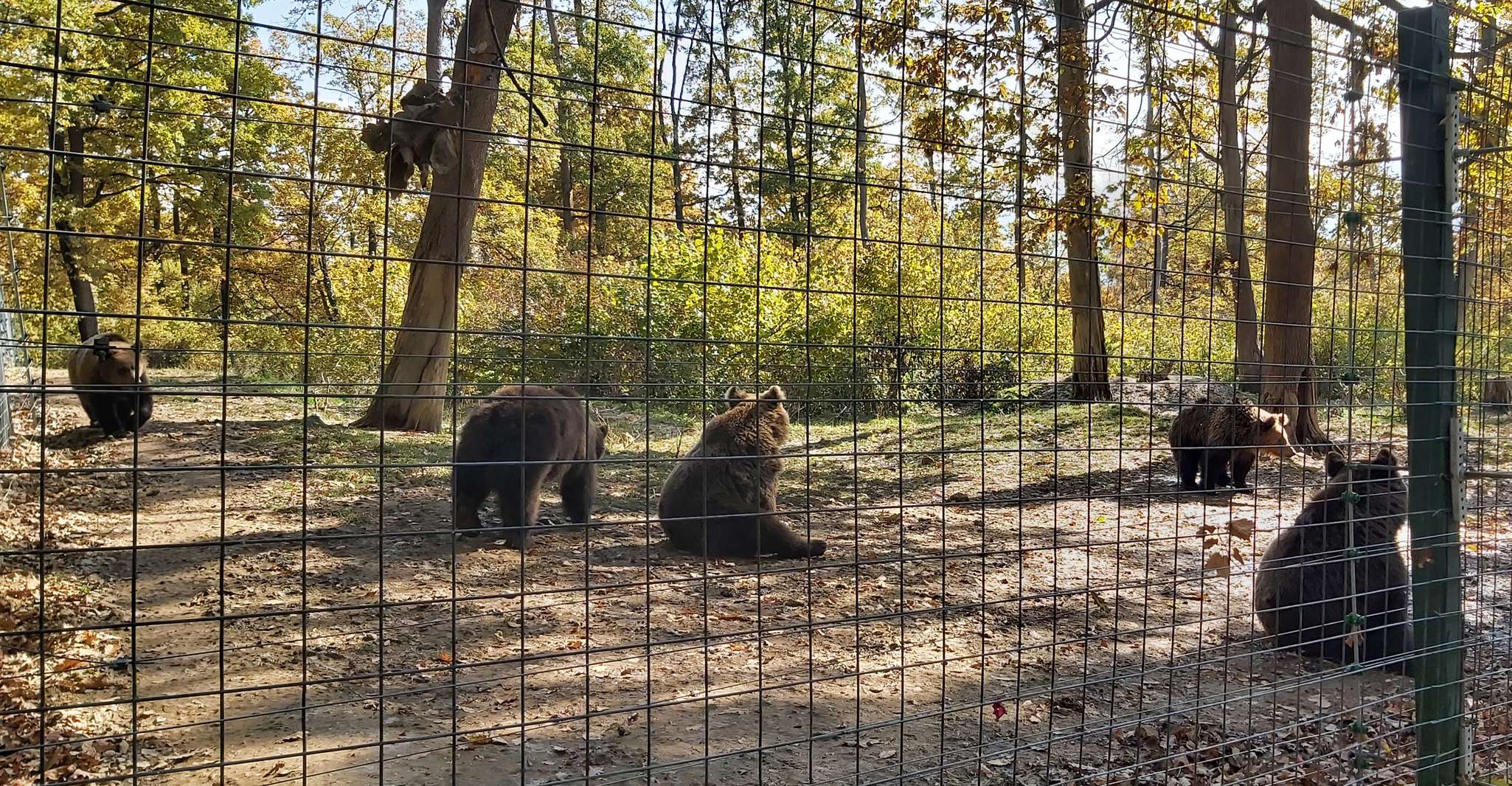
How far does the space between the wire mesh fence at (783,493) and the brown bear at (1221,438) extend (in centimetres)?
8

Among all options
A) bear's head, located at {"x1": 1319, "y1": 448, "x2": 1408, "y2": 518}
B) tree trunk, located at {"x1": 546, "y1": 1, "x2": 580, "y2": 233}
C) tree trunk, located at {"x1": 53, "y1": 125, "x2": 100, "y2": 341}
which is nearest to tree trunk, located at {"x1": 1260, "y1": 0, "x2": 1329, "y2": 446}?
bear's head, located at {"x1": 1319, "y1": 448, "x2": 1408, "y2": 518}

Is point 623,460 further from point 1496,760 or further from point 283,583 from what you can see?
point 1496,760

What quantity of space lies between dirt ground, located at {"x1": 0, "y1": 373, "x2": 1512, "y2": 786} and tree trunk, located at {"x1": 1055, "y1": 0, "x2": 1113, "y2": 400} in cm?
85

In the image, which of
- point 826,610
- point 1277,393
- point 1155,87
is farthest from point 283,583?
point 1277,393

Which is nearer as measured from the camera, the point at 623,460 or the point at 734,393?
the point at 623,460

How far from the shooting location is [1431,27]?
3.80m

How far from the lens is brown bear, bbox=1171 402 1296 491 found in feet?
34.1

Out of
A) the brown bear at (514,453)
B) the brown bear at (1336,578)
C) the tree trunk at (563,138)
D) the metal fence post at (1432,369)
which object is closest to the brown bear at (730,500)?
the brown bear at (514,453)

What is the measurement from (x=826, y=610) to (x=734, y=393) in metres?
3.04

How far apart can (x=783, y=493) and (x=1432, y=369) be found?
6.96 meters

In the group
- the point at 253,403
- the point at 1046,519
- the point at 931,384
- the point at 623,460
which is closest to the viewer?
the point at 623,460

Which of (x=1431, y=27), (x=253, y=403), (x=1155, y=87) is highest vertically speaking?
(x=1431, y=27)

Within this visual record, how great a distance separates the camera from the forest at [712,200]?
9.00 feet

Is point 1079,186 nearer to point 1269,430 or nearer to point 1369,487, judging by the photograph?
point 1269,430
